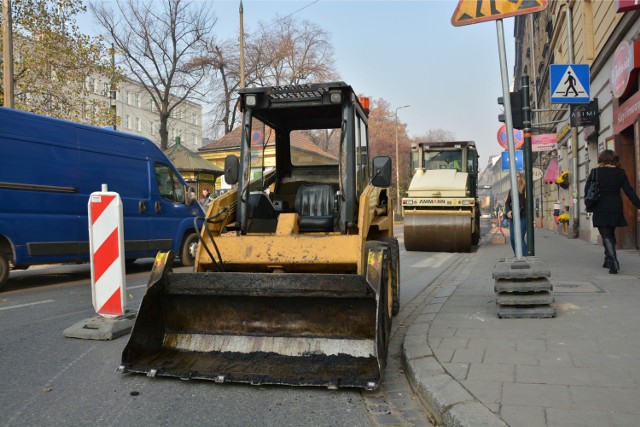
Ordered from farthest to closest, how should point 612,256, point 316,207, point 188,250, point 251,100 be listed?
point 188,250, point 612,256, point 316,207, point 251,100

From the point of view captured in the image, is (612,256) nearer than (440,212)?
Yes

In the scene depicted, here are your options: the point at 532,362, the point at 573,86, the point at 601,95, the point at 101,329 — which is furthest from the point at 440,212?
the point at 532,362

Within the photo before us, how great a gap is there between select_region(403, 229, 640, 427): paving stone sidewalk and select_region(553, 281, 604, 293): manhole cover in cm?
9

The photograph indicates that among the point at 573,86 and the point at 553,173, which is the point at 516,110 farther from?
the point at 553,173

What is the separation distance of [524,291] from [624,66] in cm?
724

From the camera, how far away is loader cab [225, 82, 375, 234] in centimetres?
507

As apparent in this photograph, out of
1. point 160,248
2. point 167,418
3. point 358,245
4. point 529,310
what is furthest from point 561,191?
point 167,418

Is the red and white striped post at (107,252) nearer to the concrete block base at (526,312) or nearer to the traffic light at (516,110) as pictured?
the concrete block base at (526,312)

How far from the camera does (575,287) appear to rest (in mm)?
7059

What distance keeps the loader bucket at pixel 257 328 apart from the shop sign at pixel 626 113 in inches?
351

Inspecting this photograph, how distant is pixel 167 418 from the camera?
3262 mm

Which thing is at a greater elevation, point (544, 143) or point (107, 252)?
point (544, 143)

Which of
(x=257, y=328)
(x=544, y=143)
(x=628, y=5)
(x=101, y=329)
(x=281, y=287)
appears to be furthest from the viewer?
(x=544, y=143)

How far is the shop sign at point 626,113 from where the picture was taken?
10300 mm
